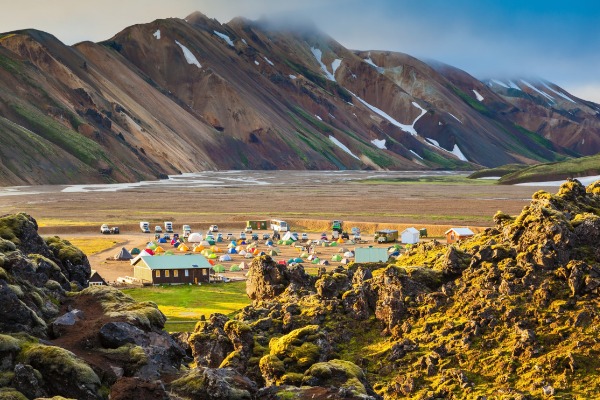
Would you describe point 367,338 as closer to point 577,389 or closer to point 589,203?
point 577,389

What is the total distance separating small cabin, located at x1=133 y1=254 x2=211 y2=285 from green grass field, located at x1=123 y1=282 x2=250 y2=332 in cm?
182

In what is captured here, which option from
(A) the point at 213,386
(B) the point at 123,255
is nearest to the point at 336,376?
(A) the point at 213,386

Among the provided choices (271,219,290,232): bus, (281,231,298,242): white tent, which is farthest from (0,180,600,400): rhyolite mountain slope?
(271,219,290,232): bus

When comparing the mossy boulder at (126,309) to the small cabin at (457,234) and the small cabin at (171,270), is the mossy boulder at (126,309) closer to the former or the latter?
the small cabin at (171,270)

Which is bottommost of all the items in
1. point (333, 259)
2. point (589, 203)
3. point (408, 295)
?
point (333, 259)

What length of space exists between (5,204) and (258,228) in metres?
58.5

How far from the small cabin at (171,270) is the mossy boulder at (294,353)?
48.4 metres

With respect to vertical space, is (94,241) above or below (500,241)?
below

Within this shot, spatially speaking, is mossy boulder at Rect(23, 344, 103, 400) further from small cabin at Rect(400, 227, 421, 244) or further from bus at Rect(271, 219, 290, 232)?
bus at Rect(271, 219, 290, 232)

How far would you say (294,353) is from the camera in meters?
31.7

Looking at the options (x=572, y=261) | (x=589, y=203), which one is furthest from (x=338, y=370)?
(x=589, y=203)

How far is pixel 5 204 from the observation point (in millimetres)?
165125

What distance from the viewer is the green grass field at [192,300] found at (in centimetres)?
5897

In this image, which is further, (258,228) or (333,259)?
(258,228)
